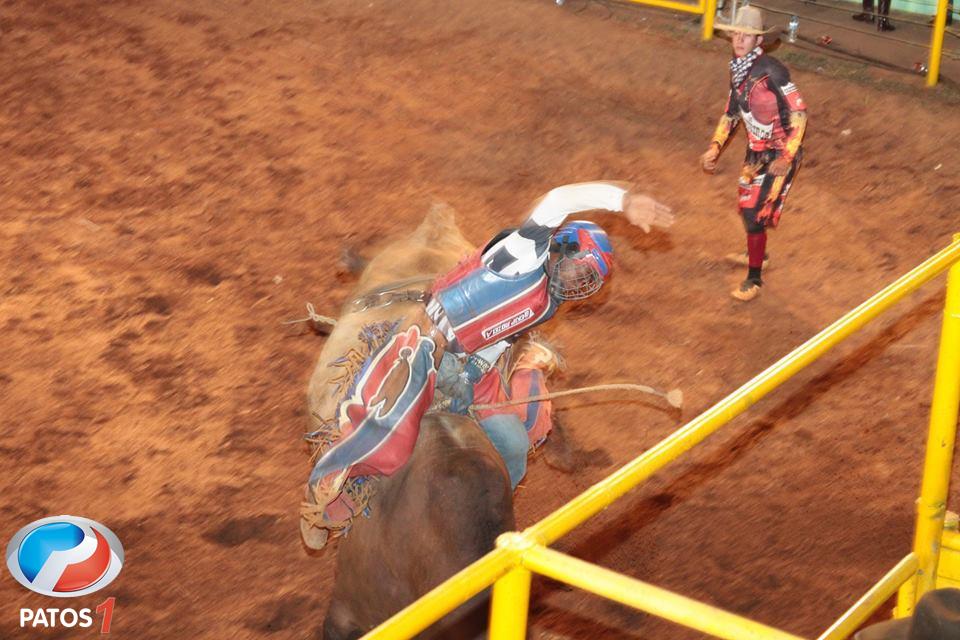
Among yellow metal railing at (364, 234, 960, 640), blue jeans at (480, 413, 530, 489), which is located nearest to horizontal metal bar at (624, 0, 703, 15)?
blue jeans at (480, 413, 530, 489)

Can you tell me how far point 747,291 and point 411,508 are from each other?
14.6 ft

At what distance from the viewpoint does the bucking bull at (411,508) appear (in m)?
4.04

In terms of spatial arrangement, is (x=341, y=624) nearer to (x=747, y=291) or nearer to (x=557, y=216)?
(x=557, y=216)

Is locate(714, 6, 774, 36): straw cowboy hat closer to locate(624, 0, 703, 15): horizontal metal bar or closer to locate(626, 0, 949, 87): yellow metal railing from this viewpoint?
locate(626, 0, 949, 87): yellow metal railing

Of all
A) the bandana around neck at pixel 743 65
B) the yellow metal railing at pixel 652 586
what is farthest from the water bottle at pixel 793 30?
the yellow metal railing at pixel 652 586

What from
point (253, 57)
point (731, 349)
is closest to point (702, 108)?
point (731, 349)

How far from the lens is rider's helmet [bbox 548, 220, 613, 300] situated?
4.18 meters

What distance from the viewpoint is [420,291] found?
4973mm

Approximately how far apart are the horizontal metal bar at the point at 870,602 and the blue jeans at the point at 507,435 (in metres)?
1.61

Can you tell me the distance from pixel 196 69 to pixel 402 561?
777 cm

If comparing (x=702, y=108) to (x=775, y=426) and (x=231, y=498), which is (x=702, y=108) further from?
(x=231, y=498)

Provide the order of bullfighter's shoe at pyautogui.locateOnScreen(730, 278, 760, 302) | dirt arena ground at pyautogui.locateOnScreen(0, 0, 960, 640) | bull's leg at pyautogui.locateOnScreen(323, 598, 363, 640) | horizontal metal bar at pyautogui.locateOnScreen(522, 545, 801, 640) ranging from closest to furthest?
horizontal metal bar at pyautogui.locateOnScreen(522, 545, 801, 640) → bull's leg at pyautogui.locateOnScreen(323, 598, 363, 640) → dirt arena ground at pyautogui.locateOnScreen(0, 0, 960, 640) → bullfighter's shoe at pyautogui.locateOnScreen(730, 278, 760, 302)

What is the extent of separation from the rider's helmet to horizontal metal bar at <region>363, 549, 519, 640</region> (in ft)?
7.15

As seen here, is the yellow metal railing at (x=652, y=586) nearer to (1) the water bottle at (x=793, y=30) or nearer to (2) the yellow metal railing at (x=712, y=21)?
(2) the yellow metal railing at (x=712, y=21)
